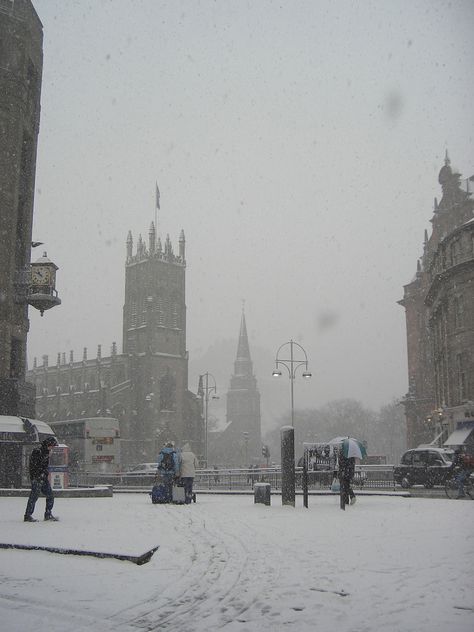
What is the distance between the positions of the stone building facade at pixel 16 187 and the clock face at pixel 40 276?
0.51 meters

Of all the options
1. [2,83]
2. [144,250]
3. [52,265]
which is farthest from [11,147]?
[144,250]

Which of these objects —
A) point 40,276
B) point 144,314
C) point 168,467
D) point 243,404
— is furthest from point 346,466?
point 243,404

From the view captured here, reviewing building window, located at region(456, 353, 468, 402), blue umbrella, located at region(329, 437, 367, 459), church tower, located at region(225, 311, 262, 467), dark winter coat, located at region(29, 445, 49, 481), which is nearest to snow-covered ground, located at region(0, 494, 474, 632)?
dark winter coat, located at region(29, 445, 49, 481)

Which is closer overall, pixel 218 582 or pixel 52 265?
pixel 218 582

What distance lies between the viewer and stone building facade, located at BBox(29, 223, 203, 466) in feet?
292

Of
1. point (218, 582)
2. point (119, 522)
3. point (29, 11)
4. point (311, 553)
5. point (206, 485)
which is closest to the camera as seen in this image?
point (218, 582)

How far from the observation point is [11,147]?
101 feet

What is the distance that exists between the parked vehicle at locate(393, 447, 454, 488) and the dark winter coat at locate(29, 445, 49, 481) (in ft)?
59.0

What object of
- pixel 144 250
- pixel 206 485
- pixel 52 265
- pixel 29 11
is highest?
pixel 144 250

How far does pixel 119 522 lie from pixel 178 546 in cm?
381

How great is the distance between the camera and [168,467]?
19453 millimetres

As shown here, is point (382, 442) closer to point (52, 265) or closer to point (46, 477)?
point (52, 265)

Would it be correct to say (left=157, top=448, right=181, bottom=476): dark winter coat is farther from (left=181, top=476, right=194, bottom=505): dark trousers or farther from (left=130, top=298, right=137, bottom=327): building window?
(left=130, top=298, right=137, bottom=327): building window

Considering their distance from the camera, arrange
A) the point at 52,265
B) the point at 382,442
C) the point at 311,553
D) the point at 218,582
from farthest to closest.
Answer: the point at 382,442, the point at 52,265, the point at 311,553, the point at 218,582
